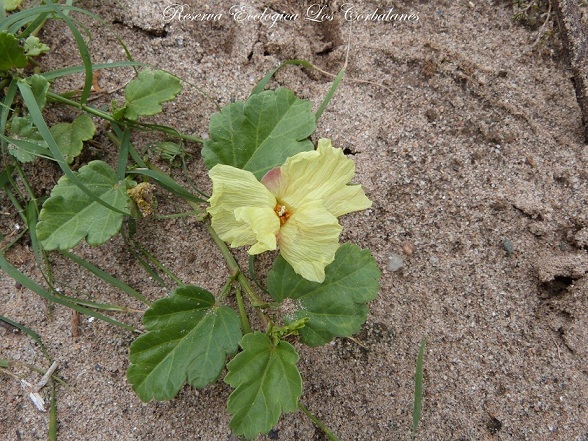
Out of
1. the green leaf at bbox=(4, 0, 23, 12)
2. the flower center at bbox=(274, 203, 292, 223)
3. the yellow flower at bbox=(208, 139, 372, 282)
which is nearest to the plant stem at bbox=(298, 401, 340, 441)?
the yellow flower at bbox=(208, 139, 372, 282)

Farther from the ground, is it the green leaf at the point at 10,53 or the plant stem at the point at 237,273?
the green leaf at the point at 10,53

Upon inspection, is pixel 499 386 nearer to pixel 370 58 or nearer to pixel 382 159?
pixel 382 159

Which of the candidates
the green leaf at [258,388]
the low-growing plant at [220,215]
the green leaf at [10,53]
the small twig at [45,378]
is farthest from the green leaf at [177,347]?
the green leaf at [10,53]

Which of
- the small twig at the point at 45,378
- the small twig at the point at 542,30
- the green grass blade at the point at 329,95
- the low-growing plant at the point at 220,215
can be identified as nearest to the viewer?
the low-growing plant at the point at 220,215

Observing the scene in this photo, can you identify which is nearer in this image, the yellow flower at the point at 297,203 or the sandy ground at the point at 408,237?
the yellow flower at the point at 297,203

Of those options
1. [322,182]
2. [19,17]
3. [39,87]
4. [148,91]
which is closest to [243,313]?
[322,182]

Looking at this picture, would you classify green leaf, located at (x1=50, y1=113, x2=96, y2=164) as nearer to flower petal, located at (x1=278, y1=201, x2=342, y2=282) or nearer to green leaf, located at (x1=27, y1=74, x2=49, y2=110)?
green leaf, located at (x1=27, y1=74, x2=49, y2=110)

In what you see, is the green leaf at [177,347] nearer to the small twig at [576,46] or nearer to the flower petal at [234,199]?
the flower petal at [234,199]

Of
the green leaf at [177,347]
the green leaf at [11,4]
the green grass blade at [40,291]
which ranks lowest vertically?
the green grass blade at [40,291]
